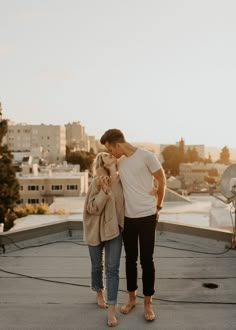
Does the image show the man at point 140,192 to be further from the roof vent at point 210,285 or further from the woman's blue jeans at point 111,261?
the roof vent at point 210,285

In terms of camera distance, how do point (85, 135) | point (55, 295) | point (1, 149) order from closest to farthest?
point (55, 295)
point (1, 149)
point (85, 135)

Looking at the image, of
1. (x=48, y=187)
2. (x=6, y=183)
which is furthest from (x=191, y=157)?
(x=6, y=183)

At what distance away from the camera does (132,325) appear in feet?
10.1

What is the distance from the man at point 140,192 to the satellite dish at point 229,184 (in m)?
1.89

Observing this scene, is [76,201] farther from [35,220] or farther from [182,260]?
[182,260]

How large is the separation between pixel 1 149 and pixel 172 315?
27905 mm

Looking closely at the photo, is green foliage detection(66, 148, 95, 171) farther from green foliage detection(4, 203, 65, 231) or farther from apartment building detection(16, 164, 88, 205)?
green foliage detection(4, 203, 65, 231)

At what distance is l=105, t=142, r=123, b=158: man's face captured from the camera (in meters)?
3.17

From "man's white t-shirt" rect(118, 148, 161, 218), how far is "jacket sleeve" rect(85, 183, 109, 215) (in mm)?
182

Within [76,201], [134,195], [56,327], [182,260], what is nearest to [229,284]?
[182,260]

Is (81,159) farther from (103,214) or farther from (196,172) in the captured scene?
(103,214)

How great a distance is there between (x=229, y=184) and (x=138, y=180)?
2.23m

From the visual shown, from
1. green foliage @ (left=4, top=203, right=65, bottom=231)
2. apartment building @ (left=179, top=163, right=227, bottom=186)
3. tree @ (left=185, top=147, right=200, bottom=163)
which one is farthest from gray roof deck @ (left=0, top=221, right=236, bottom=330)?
tree @ (left=185, top=147, right=200, bottom=163)

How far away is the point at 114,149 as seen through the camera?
3.17m
